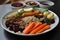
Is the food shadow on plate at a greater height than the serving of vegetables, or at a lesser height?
lesser

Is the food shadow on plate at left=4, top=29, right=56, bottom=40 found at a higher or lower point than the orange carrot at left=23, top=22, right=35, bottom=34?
lower

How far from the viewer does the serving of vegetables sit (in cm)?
80

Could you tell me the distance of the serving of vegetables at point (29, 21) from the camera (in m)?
0.80

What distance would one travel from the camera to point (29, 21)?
2.86 ft

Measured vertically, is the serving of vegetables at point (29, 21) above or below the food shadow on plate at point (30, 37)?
above

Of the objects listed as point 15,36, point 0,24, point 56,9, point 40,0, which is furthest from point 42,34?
point 40,0

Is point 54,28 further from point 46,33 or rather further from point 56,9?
point 56,9

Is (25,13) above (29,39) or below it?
above

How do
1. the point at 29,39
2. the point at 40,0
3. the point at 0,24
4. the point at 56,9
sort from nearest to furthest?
the point at 29,39 → the point at 0,24 → the point at 56,9 → the point at 40,0

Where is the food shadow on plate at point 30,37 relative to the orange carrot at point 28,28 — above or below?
below

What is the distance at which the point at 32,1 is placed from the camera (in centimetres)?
123

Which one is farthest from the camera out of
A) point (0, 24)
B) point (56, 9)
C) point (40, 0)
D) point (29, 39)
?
point (40, 0)

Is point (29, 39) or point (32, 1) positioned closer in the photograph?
point (29, 39)

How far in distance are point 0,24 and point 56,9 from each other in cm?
47
